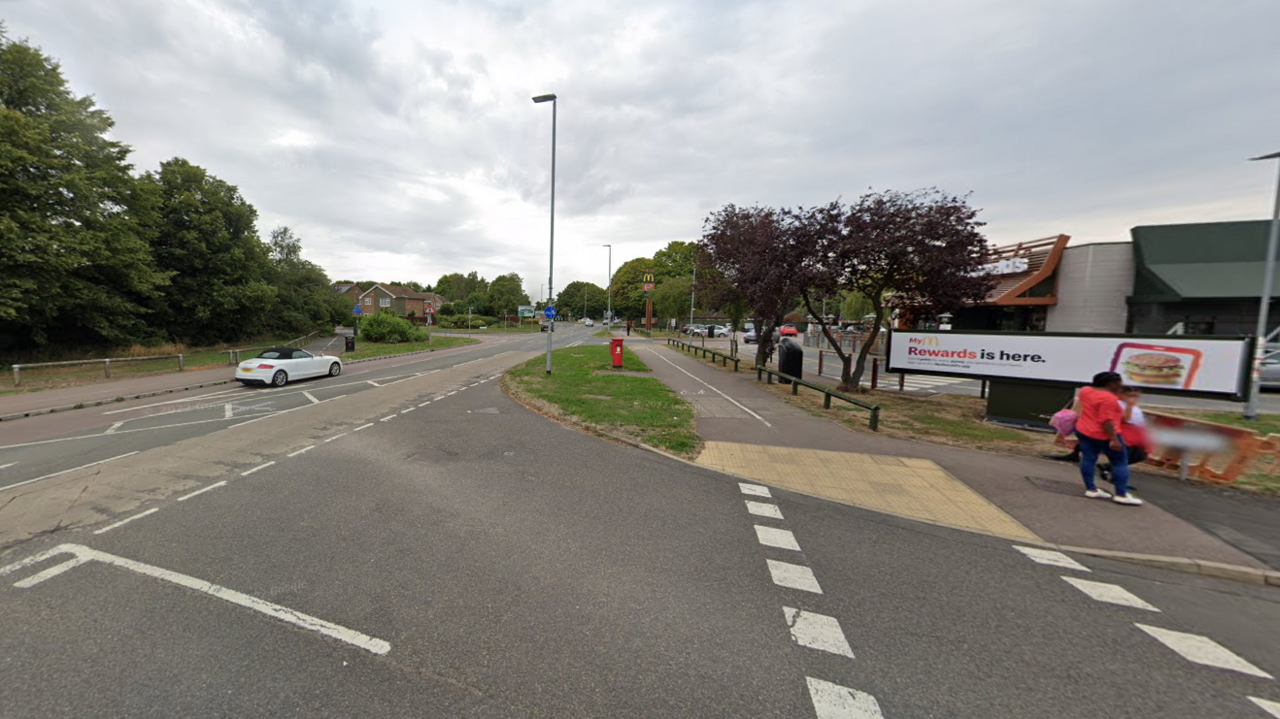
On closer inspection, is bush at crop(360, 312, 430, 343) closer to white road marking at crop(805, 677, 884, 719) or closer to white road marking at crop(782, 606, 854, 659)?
white road marking at crop(782, 606, 854, 659)

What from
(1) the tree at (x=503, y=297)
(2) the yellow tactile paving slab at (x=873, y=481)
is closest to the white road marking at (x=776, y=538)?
(2) the yellow tactile paving slab at (x=873, y=481)

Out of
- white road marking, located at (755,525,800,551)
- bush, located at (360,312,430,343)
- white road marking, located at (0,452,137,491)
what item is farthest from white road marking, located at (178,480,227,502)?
bush, located at (360,312,430,343)

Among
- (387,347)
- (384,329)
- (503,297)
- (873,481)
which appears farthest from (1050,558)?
(503,297)

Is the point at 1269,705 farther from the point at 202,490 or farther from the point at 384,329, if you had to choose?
the point at 384,329

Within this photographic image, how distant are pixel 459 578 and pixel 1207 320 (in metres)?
28.9

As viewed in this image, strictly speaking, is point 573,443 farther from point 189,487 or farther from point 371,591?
point 189,487

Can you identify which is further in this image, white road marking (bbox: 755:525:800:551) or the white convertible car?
the white convertible car

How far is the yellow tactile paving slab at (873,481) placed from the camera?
5082mm

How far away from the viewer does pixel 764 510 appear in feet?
16.7

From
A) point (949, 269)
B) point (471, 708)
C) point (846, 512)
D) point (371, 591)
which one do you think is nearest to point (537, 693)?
point (471, 708)

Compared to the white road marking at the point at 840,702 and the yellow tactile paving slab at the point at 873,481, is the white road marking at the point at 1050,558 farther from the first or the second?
the white road marking at the point at 840,702

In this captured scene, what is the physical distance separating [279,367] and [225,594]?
46.1 ft

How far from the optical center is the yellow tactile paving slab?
5.08 metres

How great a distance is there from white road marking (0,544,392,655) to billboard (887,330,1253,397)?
12.5 meters
